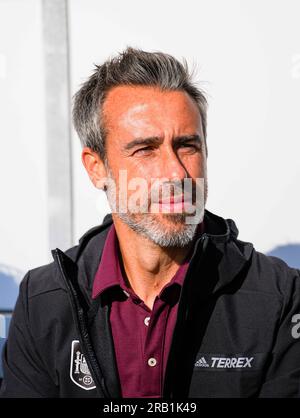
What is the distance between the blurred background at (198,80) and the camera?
7.60ft

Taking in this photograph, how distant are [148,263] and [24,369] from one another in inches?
18.9

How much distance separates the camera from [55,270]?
1.79 metres

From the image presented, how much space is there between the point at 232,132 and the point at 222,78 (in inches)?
8.6

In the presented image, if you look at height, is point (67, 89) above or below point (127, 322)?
above

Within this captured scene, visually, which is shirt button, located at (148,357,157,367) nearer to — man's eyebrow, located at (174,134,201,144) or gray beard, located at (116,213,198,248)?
gray beard, located at (116,213,198,248)

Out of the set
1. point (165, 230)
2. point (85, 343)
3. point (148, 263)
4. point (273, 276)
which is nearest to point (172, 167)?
point (165, 230)

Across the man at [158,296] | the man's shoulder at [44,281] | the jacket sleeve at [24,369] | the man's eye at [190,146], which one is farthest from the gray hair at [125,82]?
the jacket sleeve at [24,369]

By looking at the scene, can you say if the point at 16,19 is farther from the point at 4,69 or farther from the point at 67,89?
the point at 67,89

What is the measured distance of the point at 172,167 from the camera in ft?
5.32

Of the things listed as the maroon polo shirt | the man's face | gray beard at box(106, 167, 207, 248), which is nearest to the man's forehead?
the man's face

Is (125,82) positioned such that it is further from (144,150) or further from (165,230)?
(165,230)

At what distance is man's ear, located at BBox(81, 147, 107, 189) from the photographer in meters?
1.88
